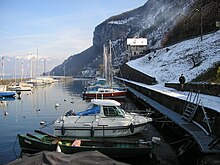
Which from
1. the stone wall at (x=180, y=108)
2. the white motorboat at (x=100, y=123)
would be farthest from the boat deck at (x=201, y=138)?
the white motorboat at (x=100, y=123)

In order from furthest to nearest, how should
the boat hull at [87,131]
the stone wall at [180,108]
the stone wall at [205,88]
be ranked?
1. the stone wall at [205,88]
2. the boat hull at [87,131]
3. the stone wall at [180,108]

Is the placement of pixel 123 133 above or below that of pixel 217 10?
below

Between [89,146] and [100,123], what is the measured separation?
3.68 meters

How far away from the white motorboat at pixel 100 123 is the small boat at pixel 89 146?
2.09 metres

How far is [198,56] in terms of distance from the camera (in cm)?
4084

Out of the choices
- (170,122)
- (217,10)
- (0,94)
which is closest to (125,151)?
(170,122)

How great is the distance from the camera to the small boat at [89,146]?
13984mm

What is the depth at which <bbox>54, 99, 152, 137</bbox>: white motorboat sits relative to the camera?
59.1 ft

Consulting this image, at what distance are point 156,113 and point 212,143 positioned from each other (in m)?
13.1

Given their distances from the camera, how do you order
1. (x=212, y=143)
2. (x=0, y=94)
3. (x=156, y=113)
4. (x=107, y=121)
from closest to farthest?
1. (x=212, y=143)
2. (x=107, y=121)
3. (x=156, y=113)
4. (x=0, y=94)

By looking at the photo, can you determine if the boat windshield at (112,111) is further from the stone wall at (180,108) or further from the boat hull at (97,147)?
the stone wall at (180,108)

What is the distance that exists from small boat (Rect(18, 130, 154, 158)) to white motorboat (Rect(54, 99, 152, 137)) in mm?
2094

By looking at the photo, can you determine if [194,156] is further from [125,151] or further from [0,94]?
[0,94]

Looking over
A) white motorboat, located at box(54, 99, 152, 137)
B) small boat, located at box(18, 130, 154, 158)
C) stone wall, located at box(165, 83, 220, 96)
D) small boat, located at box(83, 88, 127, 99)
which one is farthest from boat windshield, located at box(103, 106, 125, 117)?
small boat, located at box(83, 88, 127, 99)
